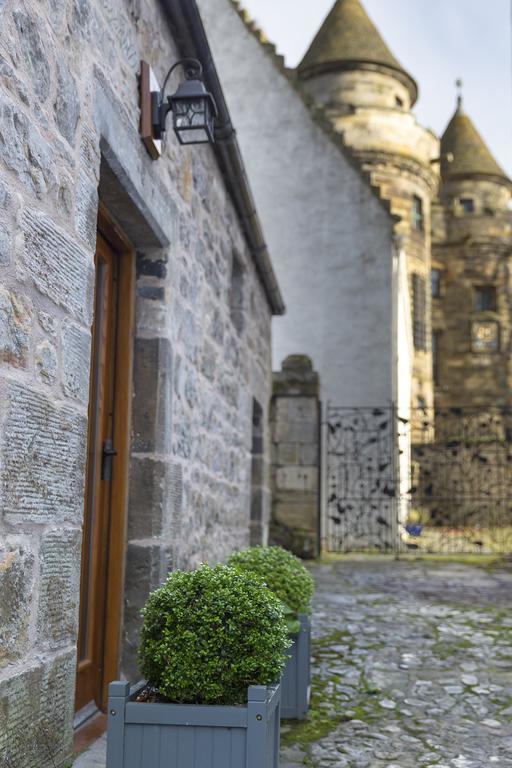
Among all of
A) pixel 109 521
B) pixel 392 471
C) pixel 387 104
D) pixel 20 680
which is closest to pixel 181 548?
pixel 109 521

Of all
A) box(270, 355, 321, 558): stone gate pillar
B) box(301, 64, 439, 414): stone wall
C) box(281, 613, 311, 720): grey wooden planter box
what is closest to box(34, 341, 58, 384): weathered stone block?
box(281, 613, 311, 720): grey wooden planter box

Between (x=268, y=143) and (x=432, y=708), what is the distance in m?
11.6

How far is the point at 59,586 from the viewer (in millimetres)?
2727

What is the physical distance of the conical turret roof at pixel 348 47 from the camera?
20.2 m

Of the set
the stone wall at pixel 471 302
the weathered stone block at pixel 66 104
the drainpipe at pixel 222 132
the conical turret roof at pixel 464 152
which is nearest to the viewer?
the weathered stone block at pixel 66 104

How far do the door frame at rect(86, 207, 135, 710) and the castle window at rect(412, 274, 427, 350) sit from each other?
1858cm

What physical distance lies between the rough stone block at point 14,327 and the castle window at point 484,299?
27315mm

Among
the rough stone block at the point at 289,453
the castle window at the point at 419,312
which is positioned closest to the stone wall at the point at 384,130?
the castle window at the point at 419,312

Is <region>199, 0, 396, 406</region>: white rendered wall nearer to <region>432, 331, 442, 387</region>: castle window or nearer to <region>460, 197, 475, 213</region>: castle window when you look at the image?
<region>432, 331, 442, 387</region>: castle window

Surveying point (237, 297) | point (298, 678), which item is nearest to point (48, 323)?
point (298, 678)

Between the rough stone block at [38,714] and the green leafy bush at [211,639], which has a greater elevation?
the green leafy bush at [211,639]

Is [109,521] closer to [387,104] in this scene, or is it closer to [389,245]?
[389,245]

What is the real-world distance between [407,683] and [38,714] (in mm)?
2831

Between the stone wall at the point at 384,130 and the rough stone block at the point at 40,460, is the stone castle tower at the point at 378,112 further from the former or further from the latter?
the rough stone block at the point at 40,460
